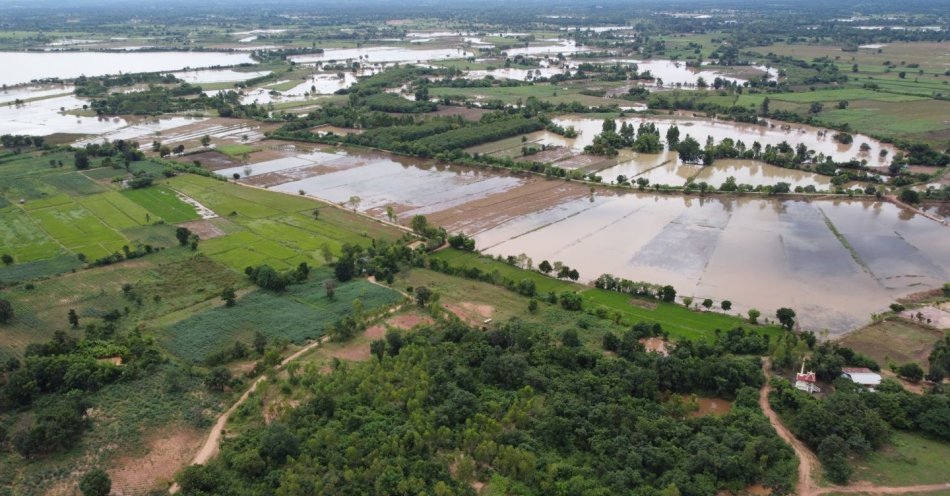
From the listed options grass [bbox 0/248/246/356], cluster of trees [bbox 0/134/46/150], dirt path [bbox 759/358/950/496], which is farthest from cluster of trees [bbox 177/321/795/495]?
cluster of trees [bbox 0/134/46/150]

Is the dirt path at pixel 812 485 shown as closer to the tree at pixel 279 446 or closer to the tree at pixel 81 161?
the tree at pixel 279 446

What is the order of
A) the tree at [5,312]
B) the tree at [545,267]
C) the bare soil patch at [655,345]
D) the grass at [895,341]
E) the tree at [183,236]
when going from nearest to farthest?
the grass at [895,341], the bare soil patch at [655,345], the tree at [5,312], the tree at [545,267], the tree at [183,236]

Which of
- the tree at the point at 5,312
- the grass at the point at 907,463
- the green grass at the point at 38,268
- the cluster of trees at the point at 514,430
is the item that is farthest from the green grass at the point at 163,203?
the grass at the point at 907,463

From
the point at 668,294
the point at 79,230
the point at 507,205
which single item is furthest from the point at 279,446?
the point at 79,230

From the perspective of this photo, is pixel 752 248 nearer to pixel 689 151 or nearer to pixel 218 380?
pixel 689 151

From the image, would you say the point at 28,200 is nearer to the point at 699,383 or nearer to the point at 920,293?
the point at 699,383

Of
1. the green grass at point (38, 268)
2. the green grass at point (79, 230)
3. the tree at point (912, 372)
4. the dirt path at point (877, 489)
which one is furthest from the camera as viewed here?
the green grass at point (79, 230)

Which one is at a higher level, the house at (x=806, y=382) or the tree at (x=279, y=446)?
the house at (x=806, y=382)
